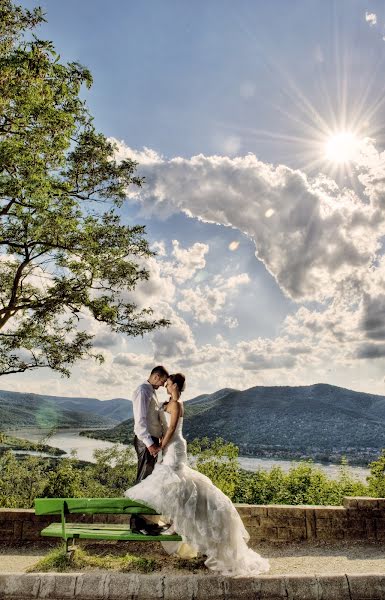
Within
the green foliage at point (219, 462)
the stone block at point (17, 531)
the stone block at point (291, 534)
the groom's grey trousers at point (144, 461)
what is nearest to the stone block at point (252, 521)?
the stone block at point (291, 534)

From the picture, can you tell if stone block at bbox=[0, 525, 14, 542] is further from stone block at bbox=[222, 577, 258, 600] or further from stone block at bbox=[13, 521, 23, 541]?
stone block at bbox=[222, 577, 258, 600]

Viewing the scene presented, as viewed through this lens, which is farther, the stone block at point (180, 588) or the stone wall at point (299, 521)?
the stone wall at point (299, 521)

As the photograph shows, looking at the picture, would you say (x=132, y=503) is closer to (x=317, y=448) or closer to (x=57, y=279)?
(x=57, y=279)

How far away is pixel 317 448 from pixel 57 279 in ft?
248

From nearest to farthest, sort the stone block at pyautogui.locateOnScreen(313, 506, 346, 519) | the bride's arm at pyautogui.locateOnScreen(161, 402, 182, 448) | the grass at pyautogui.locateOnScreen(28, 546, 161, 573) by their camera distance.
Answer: the grass at pyautogui.locateOnScreen(28, 546, 161, 573)
the bride's arm at pyautogui.locateOnScreen(161, 402, 182, 448)
the stone block at pyautogui.locateOnScreen(313, 506, 346, 519)

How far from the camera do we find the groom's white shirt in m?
5.09

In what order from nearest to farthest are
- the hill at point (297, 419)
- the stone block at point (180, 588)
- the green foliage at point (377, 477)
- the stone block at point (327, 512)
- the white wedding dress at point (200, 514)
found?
the stone block at point (180, 588) → the white wedding dress at point (200, 514) → the stone block at point (327, 512) → the green foliage at point (377, 477) → the hill at point (297, 419)

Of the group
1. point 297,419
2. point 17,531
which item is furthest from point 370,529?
point 297,419

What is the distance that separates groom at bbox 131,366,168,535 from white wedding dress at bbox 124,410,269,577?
0.31 meters

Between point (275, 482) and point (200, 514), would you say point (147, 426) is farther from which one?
point (275, 482)

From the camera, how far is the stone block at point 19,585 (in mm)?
4238

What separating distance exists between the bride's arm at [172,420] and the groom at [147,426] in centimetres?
15

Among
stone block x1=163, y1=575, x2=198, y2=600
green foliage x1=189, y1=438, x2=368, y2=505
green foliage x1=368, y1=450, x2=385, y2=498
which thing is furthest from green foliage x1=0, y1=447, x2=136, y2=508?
stone block x1=163, y1=575, x2=198, y2=600

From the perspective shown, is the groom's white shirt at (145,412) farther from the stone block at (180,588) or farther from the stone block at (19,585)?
the stone block at (19,585)
